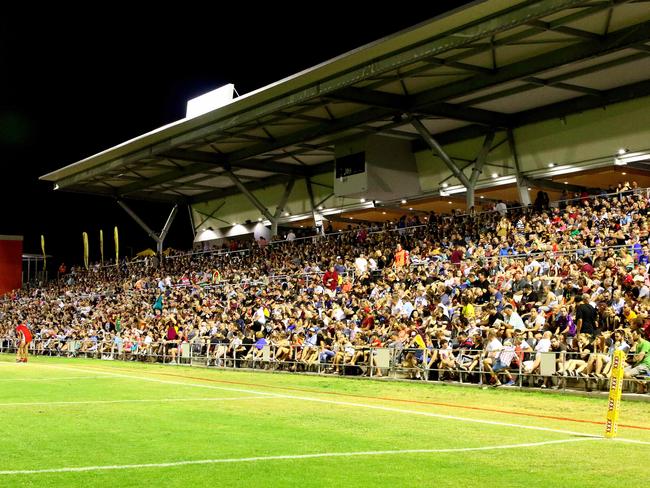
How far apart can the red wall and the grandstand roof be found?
86.7 feet

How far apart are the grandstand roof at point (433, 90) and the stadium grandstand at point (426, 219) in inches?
3.6

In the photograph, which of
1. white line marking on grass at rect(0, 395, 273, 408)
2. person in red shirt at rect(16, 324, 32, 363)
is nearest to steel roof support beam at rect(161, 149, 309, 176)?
person in red shirt at rect(16, 324, 32, 363)

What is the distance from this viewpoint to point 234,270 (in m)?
41.8

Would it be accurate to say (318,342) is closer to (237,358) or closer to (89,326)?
(237,358)

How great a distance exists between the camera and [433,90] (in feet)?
104

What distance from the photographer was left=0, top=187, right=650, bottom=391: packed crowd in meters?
19.4

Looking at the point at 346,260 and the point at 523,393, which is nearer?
the point at 523,393

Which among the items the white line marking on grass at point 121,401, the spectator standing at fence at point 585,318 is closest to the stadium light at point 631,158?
the spectator standing at fence at point 585,318

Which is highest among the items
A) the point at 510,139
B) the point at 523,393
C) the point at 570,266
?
the point at 510,139

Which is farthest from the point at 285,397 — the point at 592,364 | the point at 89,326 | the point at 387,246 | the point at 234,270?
the point at 89,326

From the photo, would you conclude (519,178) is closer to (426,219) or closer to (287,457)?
(426,219)

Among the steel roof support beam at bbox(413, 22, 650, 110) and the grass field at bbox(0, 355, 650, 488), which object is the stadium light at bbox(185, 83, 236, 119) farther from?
the grass field at bbox(0, 355, 650, 488)

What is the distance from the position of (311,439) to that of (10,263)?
6568 centimetres

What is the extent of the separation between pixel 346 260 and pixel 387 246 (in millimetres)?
1861
